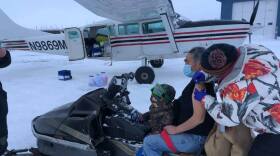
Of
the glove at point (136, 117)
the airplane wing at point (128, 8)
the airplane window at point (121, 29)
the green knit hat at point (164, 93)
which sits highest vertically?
the airplane wing at point (128, 8)

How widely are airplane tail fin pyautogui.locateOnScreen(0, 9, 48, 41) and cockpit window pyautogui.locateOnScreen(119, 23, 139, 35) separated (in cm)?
325

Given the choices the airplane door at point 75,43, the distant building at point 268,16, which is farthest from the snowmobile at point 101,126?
the distant building at point 268,16

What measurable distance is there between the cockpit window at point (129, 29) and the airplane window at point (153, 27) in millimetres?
224

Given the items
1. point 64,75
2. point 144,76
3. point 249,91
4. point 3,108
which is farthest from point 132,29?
point 249,91

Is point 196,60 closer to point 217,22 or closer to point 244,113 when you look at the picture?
point 244,113

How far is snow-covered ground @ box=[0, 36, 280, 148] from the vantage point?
4523 millimetres

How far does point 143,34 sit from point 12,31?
5.08 metres

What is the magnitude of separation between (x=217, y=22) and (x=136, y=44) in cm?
217

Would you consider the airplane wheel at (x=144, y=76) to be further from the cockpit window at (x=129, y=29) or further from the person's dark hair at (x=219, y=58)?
the person's dark hair at (x=219, y=58)

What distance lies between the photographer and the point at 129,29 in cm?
888

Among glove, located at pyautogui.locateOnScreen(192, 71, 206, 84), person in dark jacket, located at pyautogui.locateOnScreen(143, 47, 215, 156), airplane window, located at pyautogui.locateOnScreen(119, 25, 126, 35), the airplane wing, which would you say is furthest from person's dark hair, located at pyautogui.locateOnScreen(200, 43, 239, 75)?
airplane window, located at pyautogui.locateOnScreen(119, 25, 126, 35)

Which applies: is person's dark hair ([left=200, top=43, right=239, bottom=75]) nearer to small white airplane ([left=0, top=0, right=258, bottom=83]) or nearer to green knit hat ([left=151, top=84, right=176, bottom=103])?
green knit hat ([left=151, top=84, right=176, bottom=103])

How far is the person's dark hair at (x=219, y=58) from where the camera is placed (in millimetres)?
1913

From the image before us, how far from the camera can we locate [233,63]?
6.37ft
